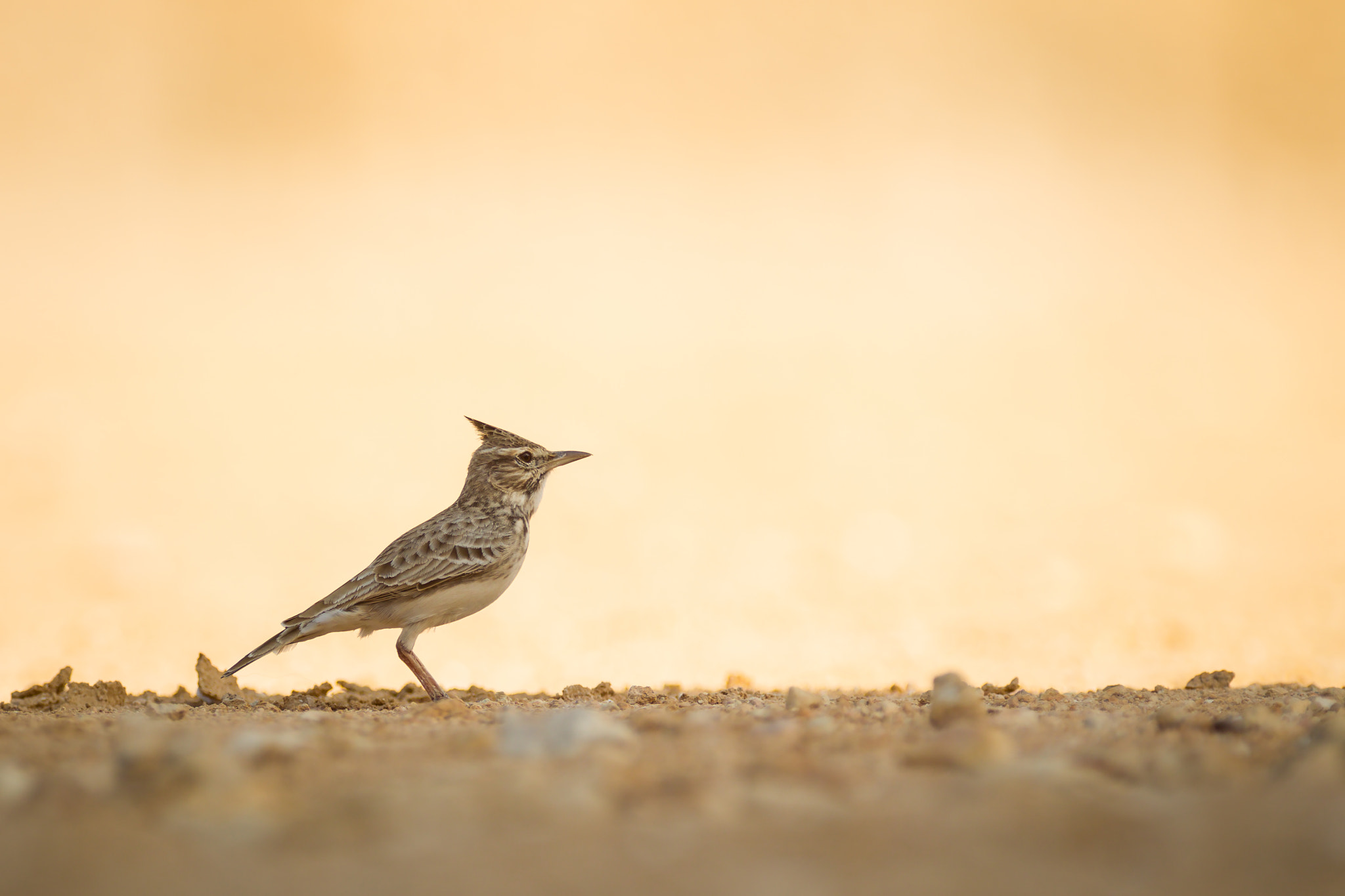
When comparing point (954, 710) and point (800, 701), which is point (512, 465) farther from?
point (954, 710)

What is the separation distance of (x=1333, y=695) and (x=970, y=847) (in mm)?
5180

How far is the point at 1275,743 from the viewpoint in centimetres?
403

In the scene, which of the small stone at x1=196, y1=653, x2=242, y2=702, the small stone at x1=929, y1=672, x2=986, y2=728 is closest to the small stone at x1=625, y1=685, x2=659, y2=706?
the small stone at x1=929, y1=672, x2=986, y2=728

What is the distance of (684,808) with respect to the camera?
2902 millimetres

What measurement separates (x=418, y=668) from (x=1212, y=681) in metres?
5.56

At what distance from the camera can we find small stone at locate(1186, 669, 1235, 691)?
7328 millimetres

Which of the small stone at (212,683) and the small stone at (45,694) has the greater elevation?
the small stone at (212,683)

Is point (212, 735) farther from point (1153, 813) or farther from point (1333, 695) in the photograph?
point (1333, 695)

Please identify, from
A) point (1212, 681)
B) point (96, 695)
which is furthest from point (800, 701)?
point (96, 695)

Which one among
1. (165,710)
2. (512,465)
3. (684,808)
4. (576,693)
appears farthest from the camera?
(512,465)

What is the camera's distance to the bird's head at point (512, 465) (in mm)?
8742

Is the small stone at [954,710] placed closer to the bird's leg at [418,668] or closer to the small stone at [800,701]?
the small stone at [800,701]

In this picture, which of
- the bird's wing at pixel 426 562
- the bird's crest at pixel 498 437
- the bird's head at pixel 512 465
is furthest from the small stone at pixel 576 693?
the bird's crest at pixel 498 437

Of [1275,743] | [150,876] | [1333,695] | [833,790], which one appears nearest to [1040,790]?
[833,790]
